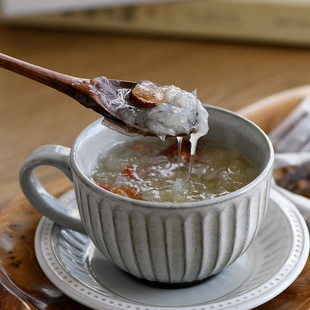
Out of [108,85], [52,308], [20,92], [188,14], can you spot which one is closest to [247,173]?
[108,85]

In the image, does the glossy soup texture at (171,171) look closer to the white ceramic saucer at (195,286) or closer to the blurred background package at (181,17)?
the white ceramic saucer at (195,286)

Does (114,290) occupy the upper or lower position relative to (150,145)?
lower

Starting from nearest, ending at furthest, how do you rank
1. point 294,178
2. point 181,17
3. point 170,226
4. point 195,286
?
1. point 170,226
2. point 195,286
3. point 294,178
4. point 181,17

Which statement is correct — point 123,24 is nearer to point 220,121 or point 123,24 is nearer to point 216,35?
point 216,35

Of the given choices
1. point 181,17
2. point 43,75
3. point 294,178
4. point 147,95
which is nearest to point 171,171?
point 147,95

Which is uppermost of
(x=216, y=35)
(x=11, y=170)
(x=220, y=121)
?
(x=220, y=121)

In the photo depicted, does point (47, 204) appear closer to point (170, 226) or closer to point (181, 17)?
point (170, 226)

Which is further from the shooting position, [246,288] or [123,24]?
[123,24]
